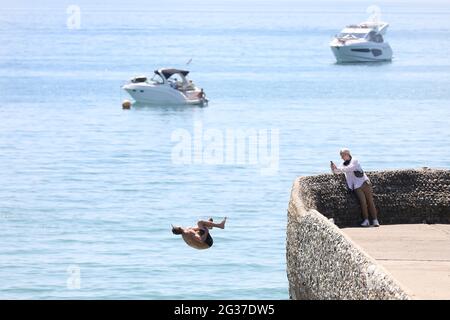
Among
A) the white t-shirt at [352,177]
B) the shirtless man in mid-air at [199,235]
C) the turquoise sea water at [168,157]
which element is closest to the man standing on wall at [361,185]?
the white t-shirt at [352,177]

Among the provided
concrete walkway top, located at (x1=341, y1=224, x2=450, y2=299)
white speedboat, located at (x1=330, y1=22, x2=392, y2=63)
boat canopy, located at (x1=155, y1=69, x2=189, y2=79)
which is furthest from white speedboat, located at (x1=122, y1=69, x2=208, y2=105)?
concrete walkway top, located at (x1=341, y1=224, x2=450, y2=299)

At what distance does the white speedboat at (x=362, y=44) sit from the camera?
5069 inches

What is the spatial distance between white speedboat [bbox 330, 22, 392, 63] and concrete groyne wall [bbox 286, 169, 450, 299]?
348 ft

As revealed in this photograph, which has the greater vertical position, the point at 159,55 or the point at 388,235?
the point at 388,235

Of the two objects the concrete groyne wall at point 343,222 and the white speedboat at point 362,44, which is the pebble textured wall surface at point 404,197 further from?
the white speedboat at point 362,44

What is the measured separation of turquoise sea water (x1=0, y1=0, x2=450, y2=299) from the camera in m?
44.3

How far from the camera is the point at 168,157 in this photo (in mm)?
75188

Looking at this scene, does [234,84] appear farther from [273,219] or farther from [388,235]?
[388,235]

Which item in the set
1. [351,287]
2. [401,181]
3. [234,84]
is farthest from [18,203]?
[234,84]

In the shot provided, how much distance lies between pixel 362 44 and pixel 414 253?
4378 inches

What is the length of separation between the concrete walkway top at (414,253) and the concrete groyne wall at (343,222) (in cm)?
31

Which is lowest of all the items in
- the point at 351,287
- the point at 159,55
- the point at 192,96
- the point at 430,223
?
the point at 159,55

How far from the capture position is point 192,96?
90125mm

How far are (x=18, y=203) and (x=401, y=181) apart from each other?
127ft
